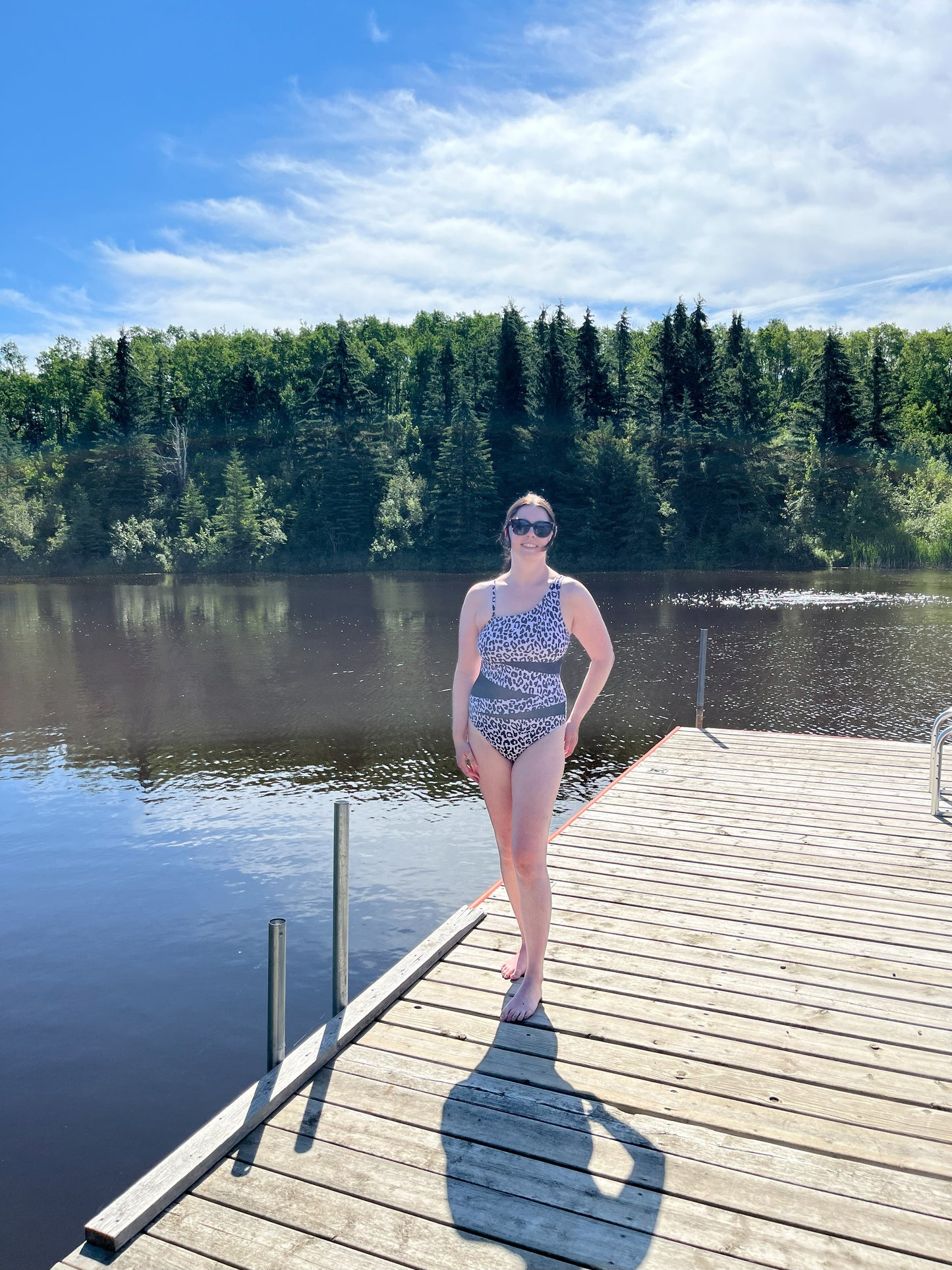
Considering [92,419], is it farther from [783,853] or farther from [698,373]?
[783,853]

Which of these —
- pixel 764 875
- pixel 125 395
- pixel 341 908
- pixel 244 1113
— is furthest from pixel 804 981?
pixel 125 395

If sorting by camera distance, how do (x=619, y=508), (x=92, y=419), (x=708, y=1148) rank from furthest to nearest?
(x=92, y=419)
(x=619, y=508)
(x=708, y=1148)

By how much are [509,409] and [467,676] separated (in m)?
58.3

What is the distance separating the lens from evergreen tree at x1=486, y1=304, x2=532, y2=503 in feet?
197

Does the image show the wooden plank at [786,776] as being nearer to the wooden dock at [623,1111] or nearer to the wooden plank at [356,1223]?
the wooden dock at [623,1111]

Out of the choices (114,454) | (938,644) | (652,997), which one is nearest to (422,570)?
(114,454)

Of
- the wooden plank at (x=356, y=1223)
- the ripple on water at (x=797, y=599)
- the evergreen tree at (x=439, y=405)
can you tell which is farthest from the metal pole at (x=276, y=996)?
the evergreen tree at (x=439, y=405)

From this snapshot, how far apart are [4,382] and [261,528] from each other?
3648 cm

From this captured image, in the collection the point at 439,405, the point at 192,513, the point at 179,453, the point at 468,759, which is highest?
the point at 439,405

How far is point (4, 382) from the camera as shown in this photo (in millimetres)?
80562

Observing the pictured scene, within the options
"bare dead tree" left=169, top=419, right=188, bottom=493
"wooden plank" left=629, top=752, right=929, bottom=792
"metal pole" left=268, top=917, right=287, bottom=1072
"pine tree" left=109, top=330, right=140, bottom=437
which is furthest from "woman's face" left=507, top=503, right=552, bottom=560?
"pine tree" left=109, top=330, right=140, bottom=437

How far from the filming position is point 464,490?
57500mm

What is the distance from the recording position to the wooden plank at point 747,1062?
3256mm

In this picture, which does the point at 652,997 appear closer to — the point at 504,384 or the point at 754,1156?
the point at 754,1156
